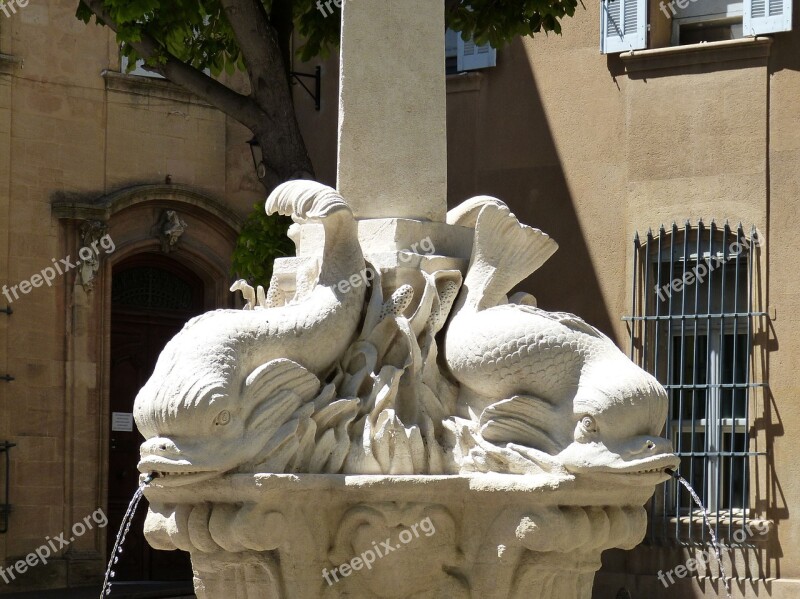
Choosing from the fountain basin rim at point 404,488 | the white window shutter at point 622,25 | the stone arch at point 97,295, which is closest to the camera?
the fountain basin rim at point 404,488

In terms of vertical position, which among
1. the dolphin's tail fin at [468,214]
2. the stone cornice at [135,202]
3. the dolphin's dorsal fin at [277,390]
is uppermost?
the stone cornice at [135,202]

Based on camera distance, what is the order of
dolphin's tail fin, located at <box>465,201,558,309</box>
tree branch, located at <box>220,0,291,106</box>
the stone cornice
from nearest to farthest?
dolphin's tail fin, located at <box>465,201,558,309</box>
tree branch, located at <box>220,0,291,106</box>
the stone cornice

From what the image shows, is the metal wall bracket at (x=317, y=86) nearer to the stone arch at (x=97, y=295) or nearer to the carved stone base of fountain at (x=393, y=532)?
the stone arch at (x=97, y=295)

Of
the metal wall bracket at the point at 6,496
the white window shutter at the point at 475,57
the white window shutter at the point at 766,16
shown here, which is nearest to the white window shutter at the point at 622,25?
the white window shutter at the point at 766,16

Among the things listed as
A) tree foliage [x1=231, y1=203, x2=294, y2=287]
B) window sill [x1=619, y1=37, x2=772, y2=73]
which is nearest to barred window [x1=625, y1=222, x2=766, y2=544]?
window sill [x1=619, y1=37, x2=772, y2=73]

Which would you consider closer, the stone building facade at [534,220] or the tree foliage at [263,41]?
the tree foliage at [263,41]

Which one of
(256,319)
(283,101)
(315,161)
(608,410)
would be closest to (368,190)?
(256,319)

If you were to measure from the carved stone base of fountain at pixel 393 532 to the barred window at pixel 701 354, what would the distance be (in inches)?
304

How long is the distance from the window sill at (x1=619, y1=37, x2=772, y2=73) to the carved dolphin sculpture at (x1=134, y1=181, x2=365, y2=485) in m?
8.27

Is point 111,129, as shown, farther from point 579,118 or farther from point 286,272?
point 286,272

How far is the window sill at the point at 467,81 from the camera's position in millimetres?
15531

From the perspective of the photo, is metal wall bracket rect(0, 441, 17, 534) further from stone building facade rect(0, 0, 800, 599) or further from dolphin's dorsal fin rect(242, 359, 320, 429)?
dolphin's dorsal fin rect(242, 359, 320, 429)

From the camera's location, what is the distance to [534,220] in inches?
601

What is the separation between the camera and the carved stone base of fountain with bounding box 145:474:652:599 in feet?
19.8
